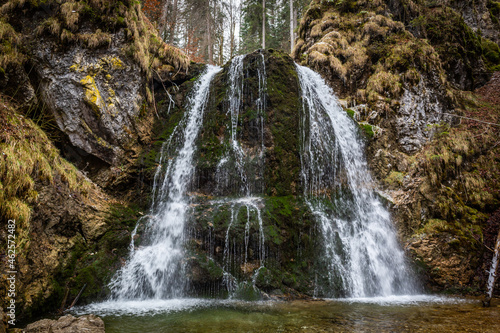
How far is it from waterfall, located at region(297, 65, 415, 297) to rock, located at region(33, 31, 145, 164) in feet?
20.2

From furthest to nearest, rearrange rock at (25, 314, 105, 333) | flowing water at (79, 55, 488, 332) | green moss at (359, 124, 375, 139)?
green moss at (359, 124, 375, 139) → flowing water at (79, 55, 488, 332) → rock at (25, 314, 105, 333)

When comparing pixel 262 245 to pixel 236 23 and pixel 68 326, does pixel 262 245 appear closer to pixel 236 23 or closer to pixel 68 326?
pixel 68 326

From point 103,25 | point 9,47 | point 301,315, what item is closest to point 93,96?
point 9,47

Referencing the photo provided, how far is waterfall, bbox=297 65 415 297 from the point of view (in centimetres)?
640

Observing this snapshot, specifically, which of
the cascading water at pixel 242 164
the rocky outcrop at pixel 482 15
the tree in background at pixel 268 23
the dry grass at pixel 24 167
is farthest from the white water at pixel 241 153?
the tree in background at pixel 268 23

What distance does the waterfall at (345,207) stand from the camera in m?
6.40

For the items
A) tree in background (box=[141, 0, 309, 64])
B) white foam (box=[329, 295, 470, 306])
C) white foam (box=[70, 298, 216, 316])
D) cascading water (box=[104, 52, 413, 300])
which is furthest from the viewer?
tree in background (box=[141, 0, 309, 64])

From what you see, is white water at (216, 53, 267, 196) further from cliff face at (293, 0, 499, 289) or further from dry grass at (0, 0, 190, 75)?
cliff face at (293, 0, 499, 289)

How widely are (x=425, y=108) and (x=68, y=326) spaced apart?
1238cm

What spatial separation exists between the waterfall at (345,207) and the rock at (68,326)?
188 inches

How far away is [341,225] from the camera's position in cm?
717

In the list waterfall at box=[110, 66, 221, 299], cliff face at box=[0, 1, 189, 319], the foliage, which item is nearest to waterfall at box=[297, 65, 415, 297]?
waterfall at box=[110, 66, 221, 299]

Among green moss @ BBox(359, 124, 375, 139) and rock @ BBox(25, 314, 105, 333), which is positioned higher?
green moss @ BBox(359, 124, 375, 139)

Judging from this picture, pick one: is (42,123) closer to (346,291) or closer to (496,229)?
(346,291)
